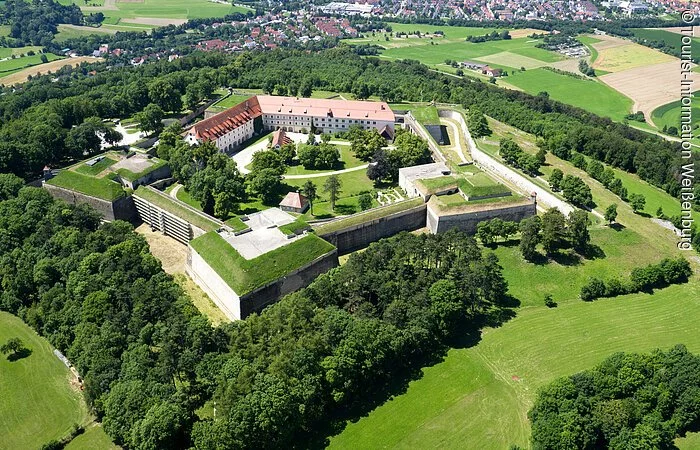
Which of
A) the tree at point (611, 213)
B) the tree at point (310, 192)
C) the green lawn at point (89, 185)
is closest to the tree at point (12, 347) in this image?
the green lawn at point (89, 185)

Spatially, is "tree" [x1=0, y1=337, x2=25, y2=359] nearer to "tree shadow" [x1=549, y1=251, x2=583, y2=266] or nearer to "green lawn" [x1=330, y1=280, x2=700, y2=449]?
"green lawn" [x1=330, y1=280, x2=700, y2=449]

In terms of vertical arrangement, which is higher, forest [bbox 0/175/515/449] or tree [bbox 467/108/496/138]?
tree [bbox 467/108/496/138]

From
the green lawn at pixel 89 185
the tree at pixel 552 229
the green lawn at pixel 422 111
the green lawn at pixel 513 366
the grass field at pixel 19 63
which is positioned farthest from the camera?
the grass field at pixel 19 63

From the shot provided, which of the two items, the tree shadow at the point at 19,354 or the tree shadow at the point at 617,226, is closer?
the tree shadow at the point at 19,354

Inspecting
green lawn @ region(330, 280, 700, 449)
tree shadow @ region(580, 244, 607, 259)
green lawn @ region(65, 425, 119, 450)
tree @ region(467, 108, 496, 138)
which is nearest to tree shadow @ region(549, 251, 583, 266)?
tree shadow @ region(580, 244, 607, 259)

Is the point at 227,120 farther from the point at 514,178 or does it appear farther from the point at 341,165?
the point at 514,178

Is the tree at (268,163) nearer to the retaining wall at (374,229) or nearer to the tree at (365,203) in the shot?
the tree at (365,203)
